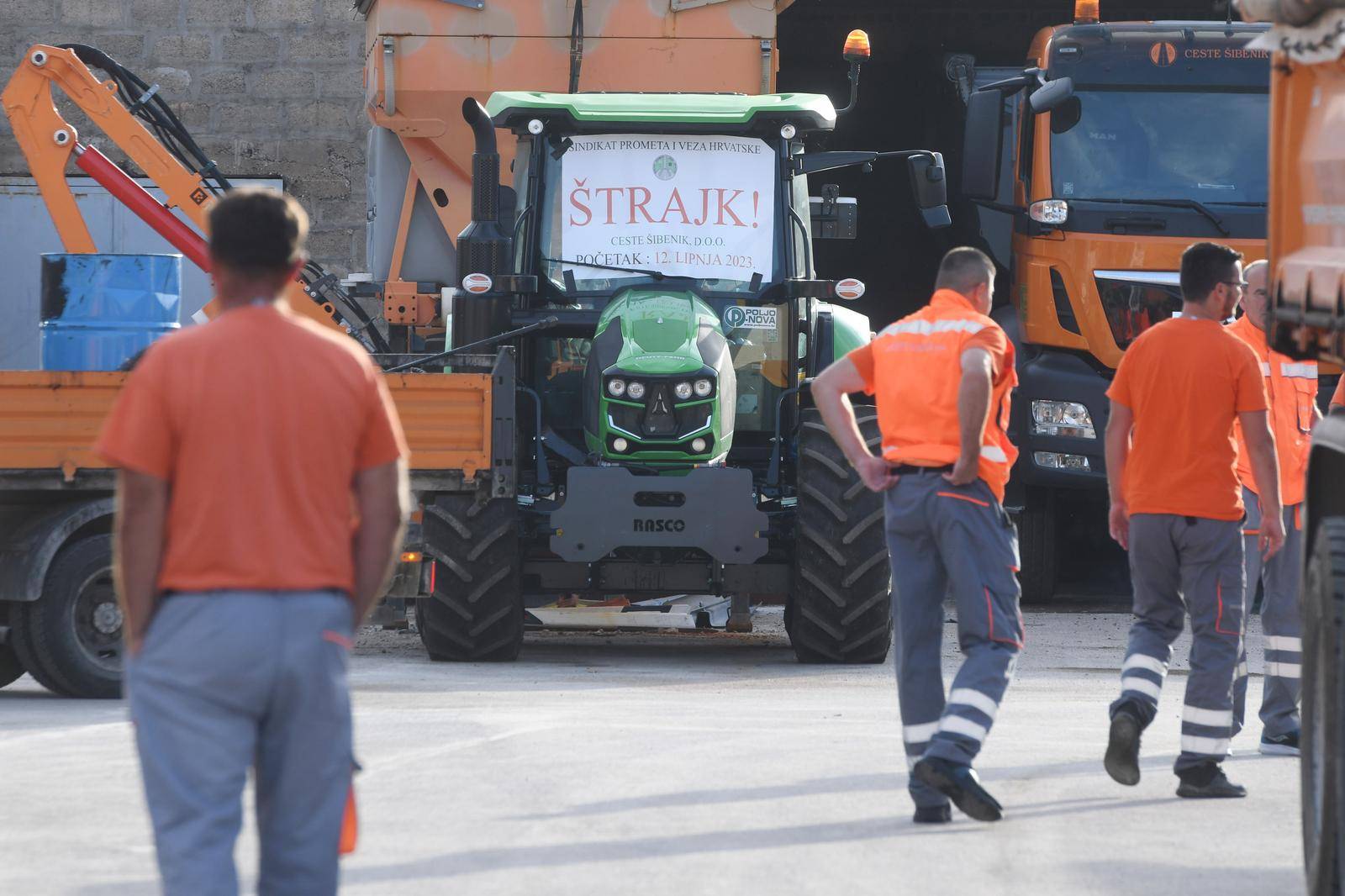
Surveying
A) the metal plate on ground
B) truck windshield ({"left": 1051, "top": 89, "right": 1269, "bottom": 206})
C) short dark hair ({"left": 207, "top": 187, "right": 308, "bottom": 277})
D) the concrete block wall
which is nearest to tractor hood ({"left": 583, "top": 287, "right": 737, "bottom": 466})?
the metal plate on ground

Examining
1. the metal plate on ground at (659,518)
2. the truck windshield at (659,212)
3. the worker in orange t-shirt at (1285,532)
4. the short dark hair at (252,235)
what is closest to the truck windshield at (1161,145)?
the truck windshield at (659,212)

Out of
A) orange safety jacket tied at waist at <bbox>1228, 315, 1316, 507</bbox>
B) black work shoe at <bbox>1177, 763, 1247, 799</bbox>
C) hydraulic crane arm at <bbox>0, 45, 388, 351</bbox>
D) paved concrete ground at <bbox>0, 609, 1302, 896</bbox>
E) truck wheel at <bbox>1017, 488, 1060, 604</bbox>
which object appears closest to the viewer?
paved concrete ground at <bbox>0, 609, 1302, 896</bbox>

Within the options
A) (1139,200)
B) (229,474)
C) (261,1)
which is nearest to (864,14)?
(261,1)

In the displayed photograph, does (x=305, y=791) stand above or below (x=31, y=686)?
above

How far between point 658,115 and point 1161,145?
12.8ft

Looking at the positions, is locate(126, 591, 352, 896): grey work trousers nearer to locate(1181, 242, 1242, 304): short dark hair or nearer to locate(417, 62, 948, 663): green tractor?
locate(1181, 242, 1242, 304): short dark hair

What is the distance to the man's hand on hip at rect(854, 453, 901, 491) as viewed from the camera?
22.6 feet

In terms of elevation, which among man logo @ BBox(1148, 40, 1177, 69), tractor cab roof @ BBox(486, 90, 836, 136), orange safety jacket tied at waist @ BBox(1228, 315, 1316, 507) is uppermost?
man logo @ BBox(1148, 40, 1177, 69)

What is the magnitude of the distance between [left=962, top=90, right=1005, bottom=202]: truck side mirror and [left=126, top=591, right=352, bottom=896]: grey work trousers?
33.2 feet

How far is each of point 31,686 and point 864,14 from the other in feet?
40.4

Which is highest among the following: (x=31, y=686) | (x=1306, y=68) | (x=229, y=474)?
(x=1306, y=68)

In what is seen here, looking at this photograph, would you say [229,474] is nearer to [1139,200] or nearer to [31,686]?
[31,686]

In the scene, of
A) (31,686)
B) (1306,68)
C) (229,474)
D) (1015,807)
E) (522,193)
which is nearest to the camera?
(229,474)

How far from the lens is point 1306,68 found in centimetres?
571
